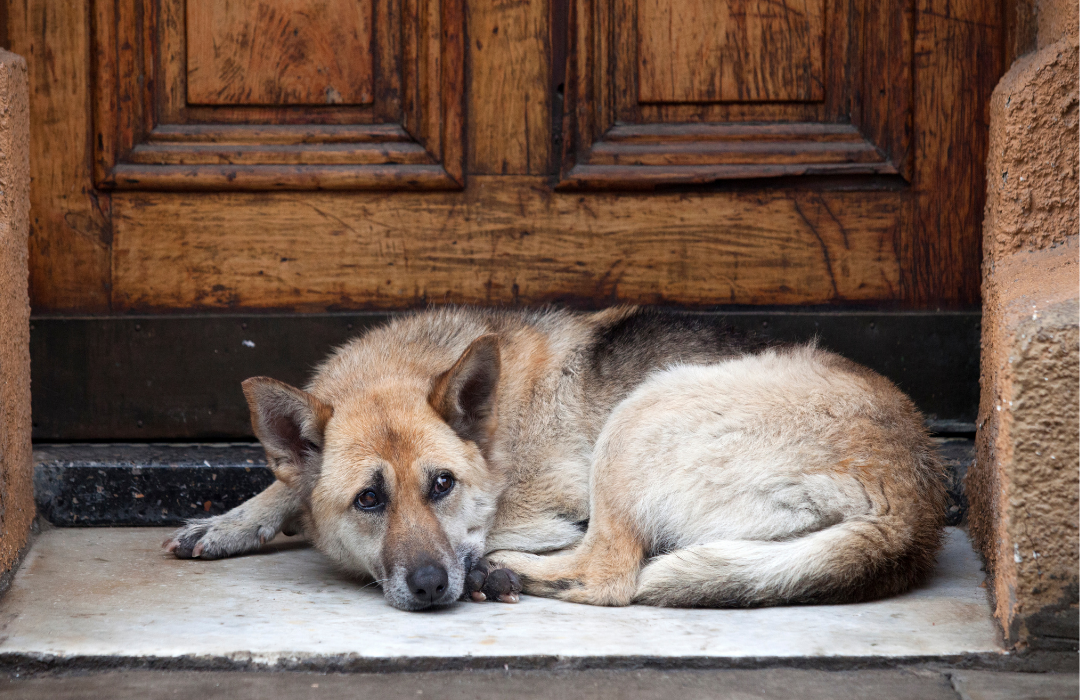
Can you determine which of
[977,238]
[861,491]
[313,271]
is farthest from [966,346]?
[313,271]

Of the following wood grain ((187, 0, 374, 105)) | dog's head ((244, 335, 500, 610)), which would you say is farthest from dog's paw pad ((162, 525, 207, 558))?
wood grain ((187, 0, 374, 105))

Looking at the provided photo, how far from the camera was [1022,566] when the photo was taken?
2379 mm

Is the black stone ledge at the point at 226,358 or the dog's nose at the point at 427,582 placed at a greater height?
the black stone ledge at the point at 226,358

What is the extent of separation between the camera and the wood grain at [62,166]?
3.85 metres

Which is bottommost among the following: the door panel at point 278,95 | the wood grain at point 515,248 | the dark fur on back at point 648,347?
the dark fur on back at point 648,347

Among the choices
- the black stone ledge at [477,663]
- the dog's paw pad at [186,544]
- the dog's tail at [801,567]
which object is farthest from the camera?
the dog's paw pad at [186,544]

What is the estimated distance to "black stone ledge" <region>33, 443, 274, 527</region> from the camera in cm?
381

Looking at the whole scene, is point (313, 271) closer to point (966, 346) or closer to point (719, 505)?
point (719, 505)

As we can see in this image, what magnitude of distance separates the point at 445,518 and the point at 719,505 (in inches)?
35.7

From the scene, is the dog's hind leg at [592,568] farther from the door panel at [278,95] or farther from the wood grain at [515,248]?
the door panel at [278,95]

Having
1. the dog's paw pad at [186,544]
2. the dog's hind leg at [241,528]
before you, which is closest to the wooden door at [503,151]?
the dog's hind leg at [241,528]

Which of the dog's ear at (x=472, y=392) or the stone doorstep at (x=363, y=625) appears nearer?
the stone doorstep at (x=363, y=625)

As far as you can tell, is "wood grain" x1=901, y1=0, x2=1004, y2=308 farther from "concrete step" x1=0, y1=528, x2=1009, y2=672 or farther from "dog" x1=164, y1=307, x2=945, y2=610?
"concrete step" x1=0, y1=528, x2=1009, y2=672

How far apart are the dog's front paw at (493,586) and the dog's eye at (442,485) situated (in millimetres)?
290
